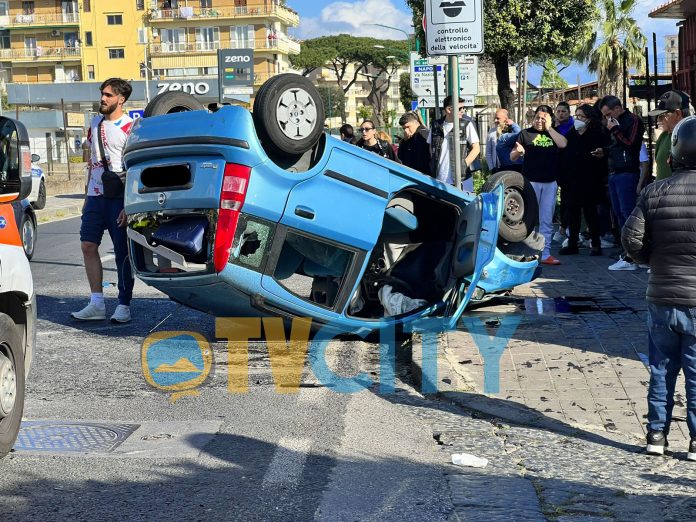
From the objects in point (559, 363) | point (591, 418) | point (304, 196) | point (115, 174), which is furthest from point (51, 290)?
point (591, 418)

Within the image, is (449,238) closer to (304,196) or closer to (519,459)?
Answer: (304,196)

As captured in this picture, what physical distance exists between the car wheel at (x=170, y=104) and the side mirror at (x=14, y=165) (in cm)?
293

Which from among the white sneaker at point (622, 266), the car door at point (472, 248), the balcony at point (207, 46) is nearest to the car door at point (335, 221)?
the car door at point (472, 248)

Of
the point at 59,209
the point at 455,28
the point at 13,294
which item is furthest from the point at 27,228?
the point at 59,209

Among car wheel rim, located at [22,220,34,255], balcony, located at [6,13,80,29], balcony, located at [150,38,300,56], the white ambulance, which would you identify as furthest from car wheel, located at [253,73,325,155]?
balcony, located at [6,13,80,29]

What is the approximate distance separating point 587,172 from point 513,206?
11.9ft

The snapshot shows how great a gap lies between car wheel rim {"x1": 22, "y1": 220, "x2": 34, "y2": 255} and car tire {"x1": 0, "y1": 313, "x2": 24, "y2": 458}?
10.1 meters

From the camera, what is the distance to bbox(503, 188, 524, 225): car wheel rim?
9.96 meters

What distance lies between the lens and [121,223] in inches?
348

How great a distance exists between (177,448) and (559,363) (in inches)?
118

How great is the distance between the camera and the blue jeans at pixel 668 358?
543 cm

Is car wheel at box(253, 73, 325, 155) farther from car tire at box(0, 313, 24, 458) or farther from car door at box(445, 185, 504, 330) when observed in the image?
car tire at box(0, 313, 24, 458)

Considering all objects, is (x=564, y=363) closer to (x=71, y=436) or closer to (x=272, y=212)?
(x=272, y=212)

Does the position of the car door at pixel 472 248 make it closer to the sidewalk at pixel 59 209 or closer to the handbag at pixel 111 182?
the handbag at pixel 111 182
